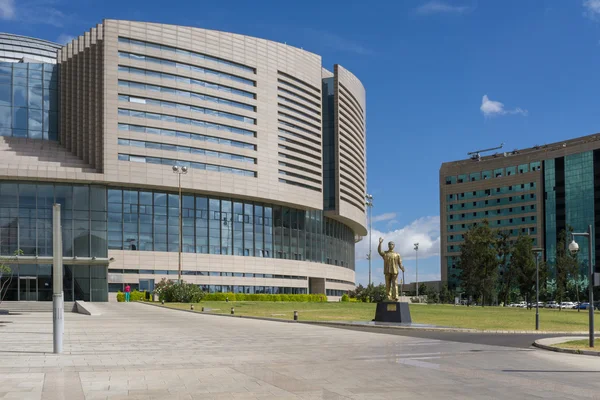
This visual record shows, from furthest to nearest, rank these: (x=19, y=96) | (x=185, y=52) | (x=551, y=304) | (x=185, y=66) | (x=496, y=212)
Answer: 1. (x=496, y=212)
2. (x=551, y=304)
3. (x=185, y=52)
4. (x=185, y=66)
5. (x=19, y=96)

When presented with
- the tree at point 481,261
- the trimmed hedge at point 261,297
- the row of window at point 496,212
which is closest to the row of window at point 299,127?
the trimmed hedge at point 261,297

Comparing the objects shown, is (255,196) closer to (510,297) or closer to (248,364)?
(248,364)

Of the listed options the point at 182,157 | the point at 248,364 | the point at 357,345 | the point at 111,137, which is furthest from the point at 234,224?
the point at 248,364

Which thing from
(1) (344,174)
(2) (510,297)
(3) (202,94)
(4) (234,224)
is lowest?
(2) (510,297)

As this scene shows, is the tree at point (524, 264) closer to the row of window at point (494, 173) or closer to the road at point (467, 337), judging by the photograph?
the row of window at point (494, 173)

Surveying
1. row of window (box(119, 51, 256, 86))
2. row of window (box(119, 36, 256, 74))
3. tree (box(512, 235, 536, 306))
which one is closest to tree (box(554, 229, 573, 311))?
tree (box(512, 235, 536, 306))

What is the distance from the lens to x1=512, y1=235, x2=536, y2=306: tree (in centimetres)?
9041

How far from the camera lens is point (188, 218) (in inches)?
3039

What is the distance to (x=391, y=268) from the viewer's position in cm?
3400

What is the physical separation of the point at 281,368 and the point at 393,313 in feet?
59.9

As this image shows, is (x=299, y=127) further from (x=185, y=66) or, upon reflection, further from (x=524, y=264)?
(x=524, y=264)

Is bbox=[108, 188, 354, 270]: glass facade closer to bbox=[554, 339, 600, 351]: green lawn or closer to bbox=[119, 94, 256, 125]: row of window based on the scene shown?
bbox=[119, 94, 256, 125]: row of window

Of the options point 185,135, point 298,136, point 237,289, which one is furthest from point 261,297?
point 298,136

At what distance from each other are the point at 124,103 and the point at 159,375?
2376 inches
